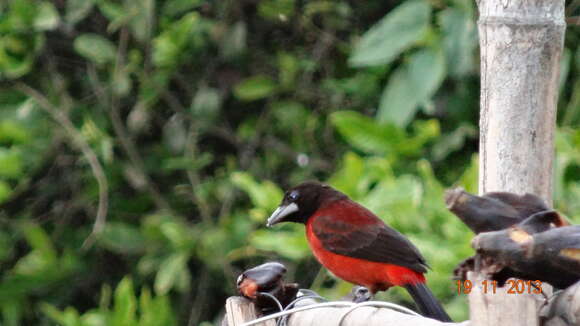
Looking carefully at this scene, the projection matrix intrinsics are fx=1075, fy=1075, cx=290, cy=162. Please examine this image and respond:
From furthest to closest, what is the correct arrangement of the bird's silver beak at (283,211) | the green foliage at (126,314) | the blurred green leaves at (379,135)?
the green foliage at (126,314), the blurred green leaves at (379,135), the bird's silver beak at (283,211)

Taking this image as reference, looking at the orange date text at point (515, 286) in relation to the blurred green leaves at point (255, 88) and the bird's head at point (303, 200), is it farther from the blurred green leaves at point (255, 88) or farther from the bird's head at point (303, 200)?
the blurred green leaves at point (255, 88)

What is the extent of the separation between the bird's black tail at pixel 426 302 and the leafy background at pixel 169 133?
36.4 inches

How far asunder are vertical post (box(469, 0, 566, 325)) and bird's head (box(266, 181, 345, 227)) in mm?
1370

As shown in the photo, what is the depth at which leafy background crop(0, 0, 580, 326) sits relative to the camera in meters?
3.93

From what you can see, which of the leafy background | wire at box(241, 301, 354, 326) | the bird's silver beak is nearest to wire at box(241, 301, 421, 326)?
wire at box(241, 301, 354, 326)

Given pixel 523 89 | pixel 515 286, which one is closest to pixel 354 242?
pixel 523 89

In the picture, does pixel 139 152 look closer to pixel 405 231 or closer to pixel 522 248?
pixel 405 231

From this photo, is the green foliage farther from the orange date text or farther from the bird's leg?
the orange date text

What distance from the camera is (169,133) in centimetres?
438

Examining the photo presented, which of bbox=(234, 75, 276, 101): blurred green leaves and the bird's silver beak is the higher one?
bbox=(234, 75, 276, 101): blurred green leaves

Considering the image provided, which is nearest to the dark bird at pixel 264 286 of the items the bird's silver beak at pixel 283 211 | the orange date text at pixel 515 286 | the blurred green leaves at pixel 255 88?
the orange date text at pixel 515 286

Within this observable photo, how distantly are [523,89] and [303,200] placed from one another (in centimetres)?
150

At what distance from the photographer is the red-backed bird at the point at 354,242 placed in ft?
8.89

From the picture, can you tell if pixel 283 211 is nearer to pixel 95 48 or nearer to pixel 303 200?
pixel 303 200
